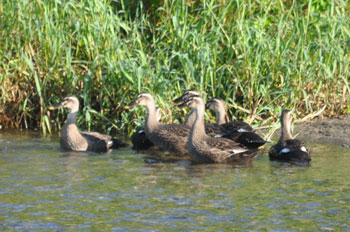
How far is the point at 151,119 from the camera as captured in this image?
42.8ft

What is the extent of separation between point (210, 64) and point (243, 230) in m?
6.84

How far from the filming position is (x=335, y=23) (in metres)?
14.7

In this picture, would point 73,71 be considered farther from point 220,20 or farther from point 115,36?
point 220,20

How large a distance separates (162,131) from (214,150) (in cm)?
135

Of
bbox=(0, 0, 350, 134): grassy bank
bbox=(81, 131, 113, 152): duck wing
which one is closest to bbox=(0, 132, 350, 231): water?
bbox=(81, 131, 113, 152): duck wing

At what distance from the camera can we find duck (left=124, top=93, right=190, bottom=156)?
12.5 meters

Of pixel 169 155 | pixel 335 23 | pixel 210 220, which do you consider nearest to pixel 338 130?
pixel 335 23

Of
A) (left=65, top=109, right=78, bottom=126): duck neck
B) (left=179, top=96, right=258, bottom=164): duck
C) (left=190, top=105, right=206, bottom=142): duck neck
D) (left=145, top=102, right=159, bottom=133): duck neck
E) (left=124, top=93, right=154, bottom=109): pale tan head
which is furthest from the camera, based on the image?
(left=65, top=109, right=78, bottom=126): duck neck

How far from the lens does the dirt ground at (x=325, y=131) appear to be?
13.4m

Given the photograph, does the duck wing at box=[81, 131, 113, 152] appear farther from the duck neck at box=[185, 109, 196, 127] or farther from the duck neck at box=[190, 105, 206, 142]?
the duck neck at box=[190, 105, 206, 142]

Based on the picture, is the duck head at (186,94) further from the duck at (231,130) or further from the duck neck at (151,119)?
the duck neck at (151,119)

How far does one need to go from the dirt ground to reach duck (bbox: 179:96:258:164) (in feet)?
7.35

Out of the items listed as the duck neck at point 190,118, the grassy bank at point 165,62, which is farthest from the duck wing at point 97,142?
the duck neck at point 190,118

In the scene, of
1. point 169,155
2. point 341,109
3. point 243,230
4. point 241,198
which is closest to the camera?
point 243,230
